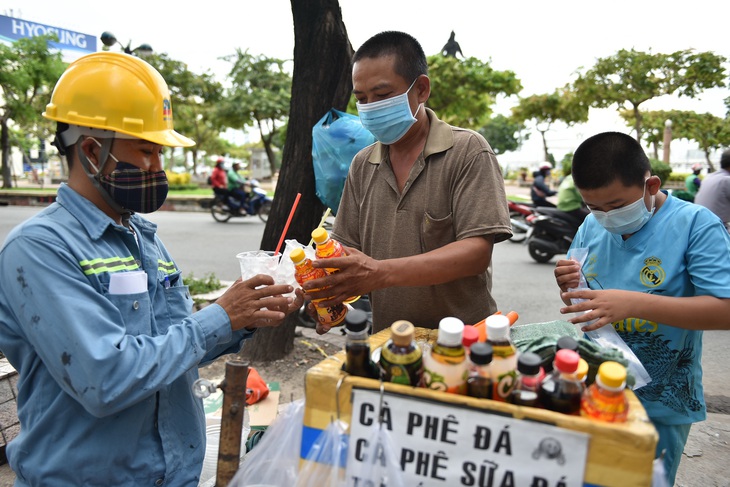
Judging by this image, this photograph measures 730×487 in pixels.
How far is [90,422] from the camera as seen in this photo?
133cm

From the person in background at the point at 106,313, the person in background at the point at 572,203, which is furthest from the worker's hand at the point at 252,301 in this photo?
the person in background at the point at 572,203

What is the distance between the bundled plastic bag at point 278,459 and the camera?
1.22 metres

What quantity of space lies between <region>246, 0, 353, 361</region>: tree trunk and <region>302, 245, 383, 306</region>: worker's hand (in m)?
2.42

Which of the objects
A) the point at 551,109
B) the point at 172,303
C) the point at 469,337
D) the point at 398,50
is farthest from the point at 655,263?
the point at 551,109

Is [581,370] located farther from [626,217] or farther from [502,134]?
[502,134]

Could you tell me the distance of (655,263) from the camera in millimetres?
1701

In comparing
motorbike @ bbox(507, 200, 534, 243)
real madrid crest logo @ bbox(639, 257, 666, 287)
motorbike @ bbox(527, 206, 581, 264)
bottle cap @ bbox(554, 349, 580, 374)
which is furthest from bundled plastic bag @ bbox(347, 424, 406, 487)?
motorbike @ bbox(507, 200, 534, 243)

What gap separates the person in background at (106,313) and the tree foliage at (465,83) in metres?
16.8

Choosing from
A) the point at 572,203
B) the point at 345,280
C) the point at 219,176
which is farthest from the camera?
the point at 219,176

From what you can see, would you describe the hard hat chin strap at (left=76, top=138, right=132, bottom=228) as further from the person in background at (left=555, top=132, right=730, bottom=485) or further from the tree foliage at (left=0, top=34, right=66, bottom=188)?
the tree foliage at (left=0, top=34, right=66, bottom=188)

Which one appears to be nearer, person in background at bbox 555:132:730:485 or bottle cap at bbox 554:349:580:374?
bottle cap at bbox 554:349:580:374

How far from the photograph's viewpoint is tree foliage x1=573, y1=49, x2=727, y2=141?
51.7 feet

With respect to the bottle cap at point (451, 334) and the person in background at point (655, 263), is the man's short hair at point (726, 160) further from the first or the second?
the bottle cap at point (451, 334)

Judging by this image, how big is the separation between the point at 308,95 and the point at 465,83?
49.1 ft
